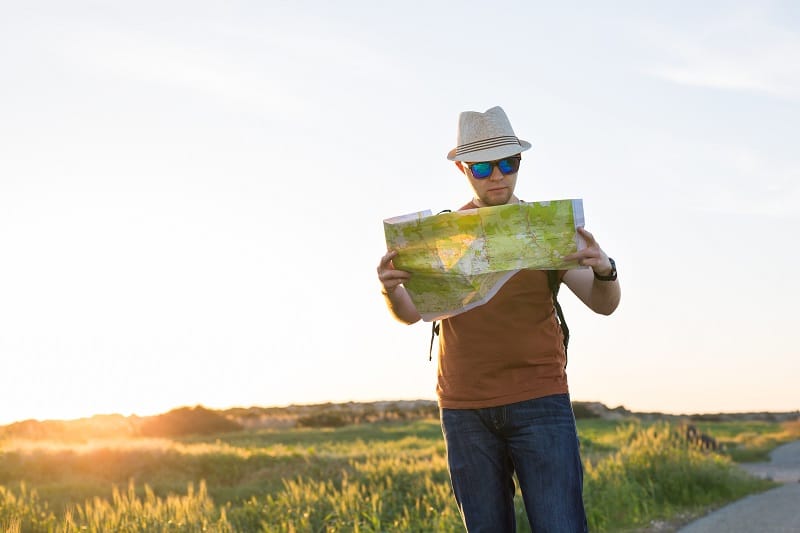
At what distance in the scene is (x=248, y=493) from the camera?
15562 millimetres

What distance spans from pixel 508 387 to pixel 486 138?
1.16 metres

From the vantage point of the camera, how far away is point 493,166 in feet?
13.7

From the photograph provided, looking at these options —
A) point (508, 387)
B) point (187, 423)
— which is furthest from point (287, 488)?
point (187, 423)

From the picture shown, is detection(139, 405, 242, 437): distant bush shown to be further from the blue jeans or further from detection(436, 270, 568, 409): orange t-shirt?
detection(436, 270, 568, 409): orange t-shirt

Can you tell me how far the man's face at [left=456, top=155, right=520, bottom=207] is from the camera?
4.18 m

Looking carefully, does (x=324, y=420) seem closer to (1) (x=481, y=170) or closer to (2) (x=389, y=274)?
(1) (x=481, y=170)

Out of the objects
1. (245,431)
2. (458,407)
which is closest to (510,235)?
(458,407)

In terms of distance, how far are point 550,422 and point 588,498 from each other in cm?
667

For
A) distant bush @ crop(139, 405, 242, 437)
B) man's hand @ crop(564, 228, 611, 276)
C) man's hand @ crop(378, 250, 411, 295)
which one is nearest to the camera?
man's hand @ crop(564, 228, 611, 276)

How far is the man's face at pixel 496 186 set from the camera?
4.18m

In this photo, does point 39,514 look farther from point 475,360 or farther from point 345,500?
point 475,360

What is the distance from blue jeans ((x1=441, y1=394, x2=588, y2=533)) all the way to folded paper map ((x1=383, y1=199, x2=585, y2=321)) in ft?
1.76

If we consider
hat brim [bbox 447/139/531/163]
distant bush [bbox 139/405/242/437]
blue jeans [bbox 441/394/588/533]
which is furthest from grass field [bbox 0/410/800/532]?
distant bush [bbox 139/405/242/437]

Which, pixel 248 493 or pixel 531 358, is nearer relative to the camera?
pixel 531 358
